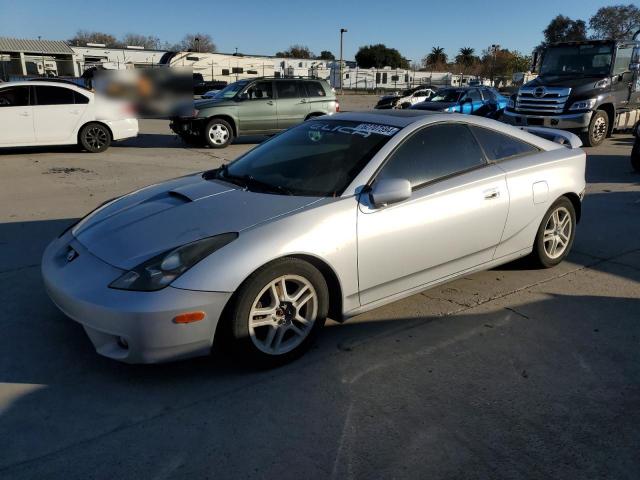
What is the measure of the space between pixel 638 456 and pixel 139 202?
3.32 meters

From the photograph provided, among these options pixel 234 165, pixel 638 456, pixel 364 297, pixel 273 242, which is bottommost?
pixel 638 456

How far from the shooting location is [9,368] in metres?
3.09

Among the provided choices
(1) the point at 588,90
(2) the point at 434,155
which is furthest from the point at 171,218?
(1) the point at 588,90

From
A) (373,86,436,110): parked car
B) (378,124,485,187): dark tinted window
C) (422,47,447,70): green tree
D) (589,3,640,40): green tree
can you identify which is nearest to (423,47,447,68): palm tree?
(422,47,447,70): green tree

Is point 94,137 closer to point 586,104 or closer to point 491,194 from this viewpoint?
point 491,194

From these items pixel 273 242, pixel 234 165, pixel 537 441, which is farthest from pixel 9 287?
pixel 537 441

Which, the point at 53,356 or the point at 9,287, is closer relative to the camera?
the point at 53,356

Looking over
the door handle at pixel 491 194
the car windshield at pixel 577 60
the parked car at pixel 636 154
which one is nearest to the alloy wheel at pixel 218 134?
the car windshield at pixel 577 60

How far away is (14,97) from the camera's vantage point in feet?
35.5

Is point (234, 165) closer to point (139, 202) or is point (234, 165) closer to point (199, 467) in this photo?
point (139, 202)

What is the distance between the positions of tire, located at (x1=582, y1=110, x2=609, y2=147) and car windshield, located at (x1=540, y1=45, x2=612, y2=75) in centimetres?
107

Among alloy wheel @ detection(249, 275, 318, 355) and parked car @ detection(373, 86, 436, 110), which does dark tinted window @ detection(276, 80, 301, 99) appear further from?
alloy wheel @ detection(249, 275, 318, 355)

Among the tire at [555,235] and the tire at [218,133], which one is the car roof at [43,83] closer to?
the tire at [218,133]

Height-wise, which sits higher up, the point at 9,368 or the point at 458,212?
the point at 458,212
